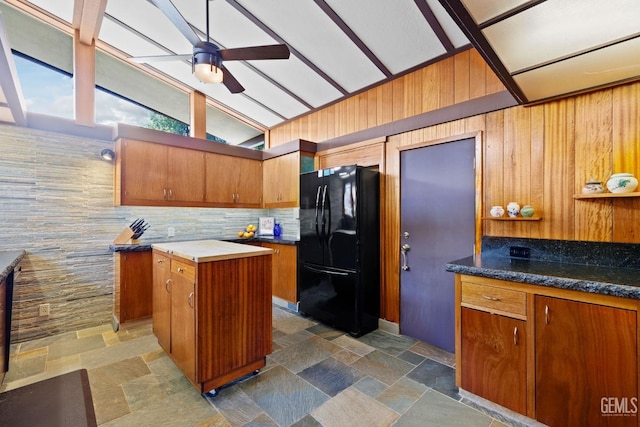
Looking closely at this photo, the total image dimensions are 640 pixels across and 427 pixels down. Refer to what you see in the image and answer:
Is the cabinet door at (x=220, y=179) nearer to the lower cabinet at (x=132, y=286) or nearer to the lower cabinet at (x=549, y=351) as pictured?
the lower cabinet at (x=132, y=286)

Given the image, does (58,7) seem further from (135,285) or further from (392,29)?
(392,29)

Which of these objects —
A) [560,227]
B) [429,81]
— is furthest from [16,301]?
[560,227]

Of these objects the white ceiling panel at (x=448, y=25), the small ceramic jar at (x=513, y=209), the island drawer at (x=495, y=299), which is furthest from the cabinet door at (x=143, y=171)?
the small ceramic jar at (x=513, y=209)

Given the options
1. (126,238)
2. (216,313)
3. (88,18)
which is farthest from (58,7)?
(216,313)

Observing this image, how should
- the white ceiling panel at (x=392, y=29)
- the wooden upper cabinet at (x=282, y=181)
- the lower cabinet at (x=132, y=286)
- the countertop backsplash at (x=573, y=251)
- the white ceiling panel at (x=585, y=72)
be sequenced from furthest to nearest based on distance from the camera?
the wooden upper cabinet at (x=282, y=181) → the lower cabinet at (x=132, y=286) → the white ceiling panel at (x=392, y=29) → the countertop backsplash at (x=573, y=251) → the white ceiling panel at (x=585, y=72)

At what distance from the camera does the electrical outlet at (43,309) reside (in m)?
2.98

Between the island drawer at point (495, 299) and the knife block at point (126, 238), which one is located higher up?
the knife block at point (126, 238)

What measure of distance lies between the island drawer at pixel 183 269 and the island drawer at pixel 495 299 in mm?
1869

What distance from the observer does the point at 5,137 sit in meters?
2.81

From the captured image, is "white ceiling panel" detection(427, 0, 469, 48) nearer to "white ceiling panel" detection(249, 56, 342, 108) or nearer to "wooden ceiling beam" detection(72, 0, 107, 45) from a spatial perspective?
"white ceiling panel" detection(249, 56, 342, 108)

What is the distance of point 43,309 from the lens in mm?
2998

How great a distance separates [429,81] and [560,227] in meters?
1.75

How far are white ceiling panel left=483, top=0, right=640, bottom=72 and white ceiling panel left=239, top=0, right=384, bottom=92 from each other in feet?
5.18

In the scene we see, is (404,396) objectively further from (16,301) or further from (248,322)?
(16,301)
